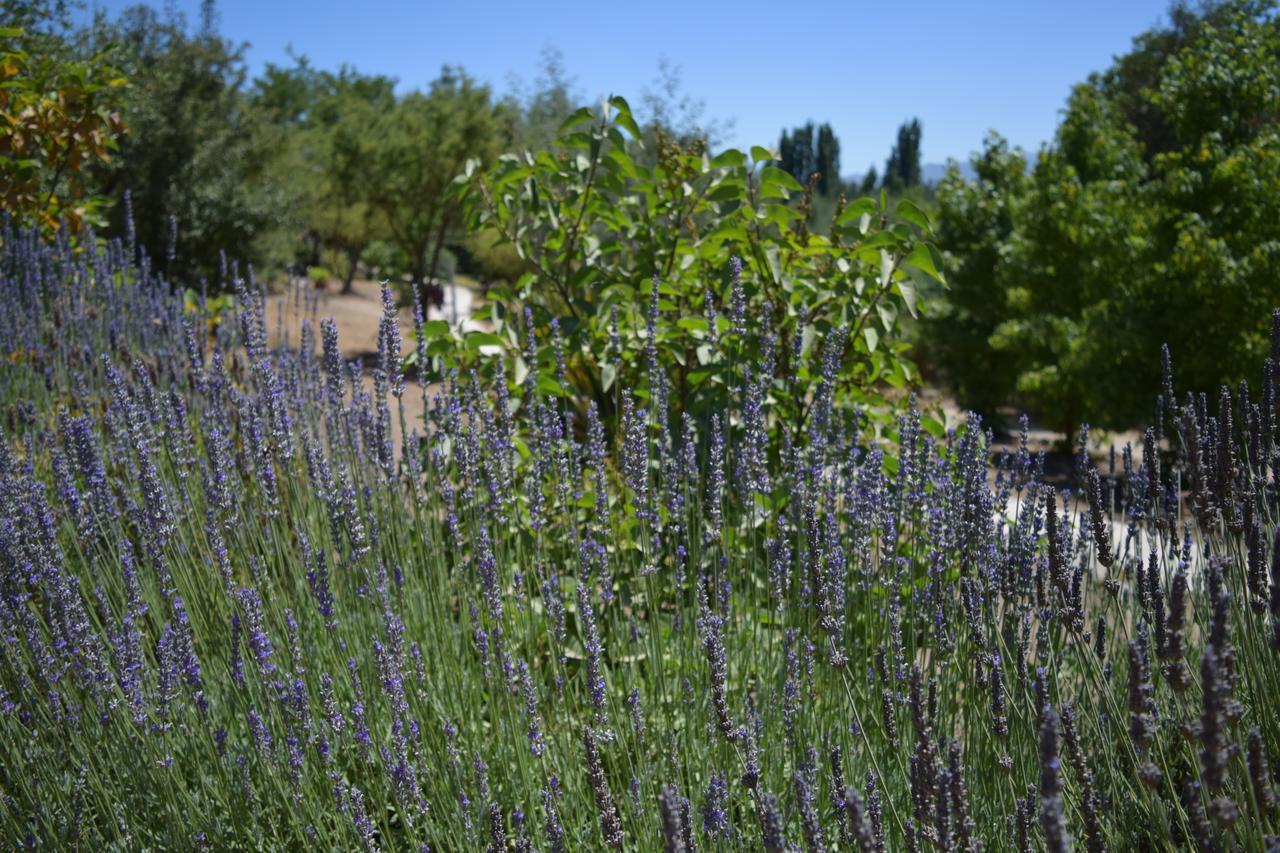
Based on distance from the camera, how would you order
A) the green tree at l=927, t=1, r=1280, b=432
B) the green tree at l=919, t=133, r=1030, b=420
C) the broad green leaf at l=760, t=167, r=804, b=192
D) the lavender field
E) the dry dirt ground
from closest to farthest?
the lavender field, the broad green leaf at l=760, t=167, r=804, b=192, the dry dirt ground, the green tree at l=927, t=1, r=1280, b=432, the green tree at l=919, t=133, r=1030, b=420

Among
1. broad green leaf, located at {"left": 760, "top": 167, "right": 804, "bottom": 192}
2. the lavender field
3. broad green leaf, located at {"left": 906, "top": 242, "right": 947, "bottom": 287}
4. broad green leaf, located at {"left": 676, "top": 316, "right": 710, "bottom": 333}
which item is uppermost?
broad green leaf, located at {"left": 760, "top": 167, "right": 804, "bottom": 192}

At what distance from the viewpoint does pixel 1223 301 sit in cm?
862

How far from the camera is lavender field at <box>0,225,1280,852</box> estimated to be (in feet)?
5.91

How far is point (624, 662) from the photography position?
2602mm

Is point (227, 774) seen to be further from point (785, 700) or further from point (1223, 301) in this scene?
point (1223, 301)

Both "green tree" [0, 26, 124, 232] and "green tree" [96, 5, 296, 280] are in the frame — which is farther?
"green tree" [96, 5, 296, 280]

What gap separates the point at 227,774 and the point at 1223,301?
9.36 metres

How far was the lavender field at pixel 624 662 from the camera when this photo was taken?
180 cm

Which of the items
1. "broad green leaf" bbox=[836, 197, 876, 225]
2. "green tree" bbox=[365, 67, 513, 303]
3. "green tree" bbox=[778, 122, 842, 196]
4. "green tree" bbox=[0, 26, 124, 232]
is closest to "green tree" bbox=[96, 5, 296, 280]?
"green tree" bbox=[365, 67, 513, 303]

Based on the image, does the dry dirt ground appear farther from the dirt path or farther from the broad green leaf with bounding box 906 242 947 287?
the broad green leaf with bounding box 906 242 947 287

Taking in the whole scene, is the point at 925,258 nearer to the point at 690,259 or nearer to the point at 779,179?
the point at 779,179

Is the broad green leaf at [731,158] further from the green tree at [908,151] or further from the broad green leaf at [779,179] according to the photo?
the green tree at [908,151]

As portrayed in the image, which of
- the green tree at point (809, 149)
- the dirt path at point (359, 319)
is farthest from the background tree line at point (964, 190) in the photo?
the green tree at point (809, 149)

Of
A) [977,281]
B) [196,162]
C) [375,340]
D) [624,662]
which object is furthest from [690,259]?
[196,162]
